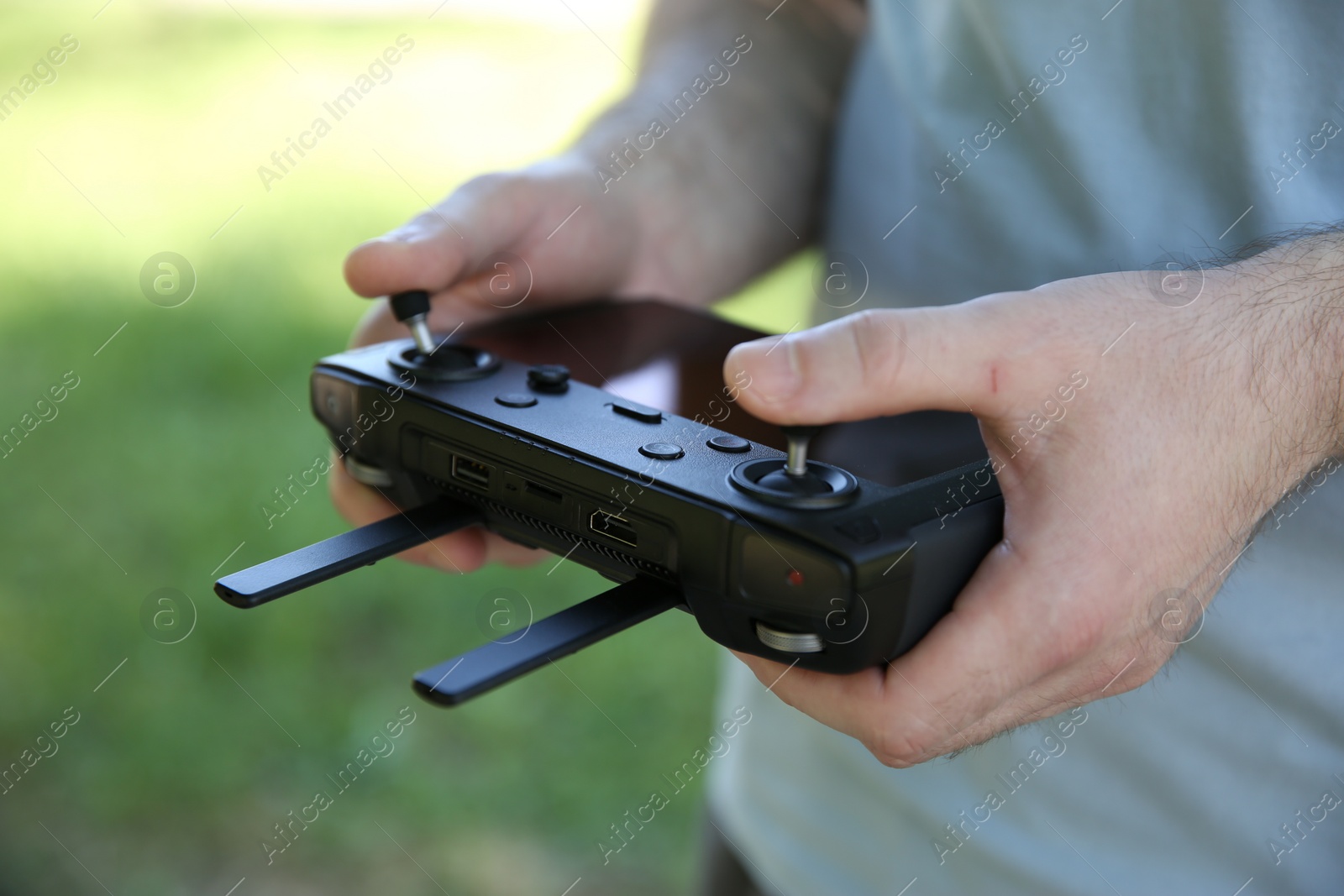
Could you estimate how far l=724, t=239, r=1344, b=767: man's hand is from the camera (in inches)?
27.5

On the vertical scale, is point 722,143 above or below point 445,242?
below

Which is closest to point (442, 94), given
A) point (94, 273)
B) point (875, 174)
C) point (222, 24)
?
point (222, 24)

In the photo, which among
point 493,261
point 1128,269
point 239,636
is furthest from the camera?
point 239,636

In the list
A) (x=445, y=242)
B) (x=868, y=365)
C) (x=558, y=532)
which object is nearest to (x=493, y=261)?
(x=445, y=242)

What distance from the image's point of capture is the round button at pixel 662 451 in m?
0.76

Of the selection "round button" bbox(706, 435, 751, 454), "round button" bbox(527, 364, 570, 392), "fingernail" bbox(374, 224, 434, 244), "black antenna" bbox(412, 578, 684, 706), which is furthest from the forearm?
"black antenna" bbox(412, 578, 684, 706)

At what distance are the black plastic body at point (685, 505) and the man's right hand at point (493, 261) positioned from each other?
10 centimetres

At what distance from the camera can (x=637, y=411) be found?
0.84m

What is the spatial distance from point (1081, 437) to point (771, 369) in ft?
0.67

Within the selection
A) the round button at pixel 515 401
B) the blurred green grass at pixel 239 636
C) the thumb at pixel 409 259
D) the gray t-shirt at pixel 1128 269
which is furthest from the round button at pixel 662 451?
the blurred green grass at pixel 239 636

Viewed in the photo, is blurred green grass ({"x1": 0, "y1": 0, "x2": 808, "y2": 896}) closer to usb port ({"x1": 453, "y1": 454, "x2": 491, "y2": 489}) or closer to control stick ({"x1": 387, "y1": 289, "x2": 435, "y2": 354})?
control stick ({"x1": 387, "y1": 289, "x2": 435, "y2": 354})

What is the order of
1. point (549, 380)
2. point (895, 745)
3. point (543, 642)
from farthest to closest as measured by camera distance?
point (549, 380)
point (895, 745)
point (543, 642)

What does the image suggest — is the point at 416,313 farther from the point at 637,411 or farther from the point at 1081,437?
the point at 1081,437

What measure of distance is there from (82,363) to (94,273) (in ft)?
1.72
